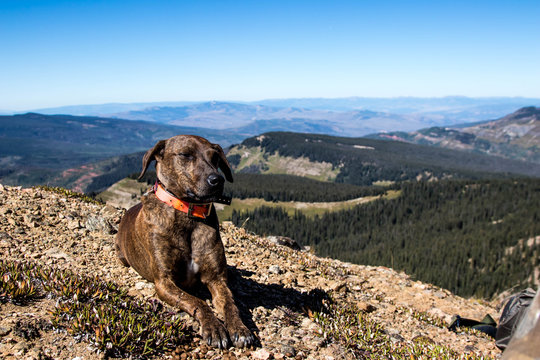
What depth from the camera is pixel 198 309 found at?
565 cm

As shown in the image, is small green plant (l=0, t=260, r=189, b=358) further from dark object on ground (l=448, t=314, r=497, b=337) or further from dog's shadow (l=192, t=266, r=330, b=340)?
dark object on ground (l=448, t=314, r=497, b=337)

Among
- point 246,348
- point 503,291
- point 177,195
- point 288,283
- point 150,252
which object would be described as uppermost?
point 177,195

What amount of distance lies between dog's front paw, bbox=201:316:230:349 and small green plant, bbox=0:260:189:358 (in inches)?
11.7

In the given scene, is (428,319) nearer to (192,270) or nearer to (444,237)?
(192,270)

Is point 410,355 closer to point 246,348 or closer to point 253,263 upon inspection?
point 246,348

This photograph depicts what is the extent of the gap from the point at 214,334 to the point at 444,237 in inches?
6801

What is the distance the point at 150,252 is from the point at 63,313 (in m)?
1.57

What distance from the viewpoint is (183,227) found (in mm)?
6176

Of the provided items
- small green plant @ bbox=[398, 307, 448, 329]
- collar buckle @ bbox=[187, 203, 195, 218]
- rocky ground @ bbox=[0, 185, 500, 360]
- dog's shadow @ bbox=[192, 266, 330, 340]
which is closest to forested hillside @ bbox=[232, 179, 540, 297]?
rocky ground @ bbox=[0, 185, 500, 360]

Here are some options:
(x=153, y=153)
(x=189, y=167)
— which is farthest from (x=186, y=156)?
(x=153, y=153)

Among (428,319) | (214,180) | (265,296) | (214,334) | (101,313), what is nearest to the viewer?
(101,313)

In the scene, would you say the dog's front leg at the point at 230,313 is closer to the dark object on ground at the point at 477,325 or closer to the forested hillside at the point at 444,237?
the dark object on ground at the point at 477,325

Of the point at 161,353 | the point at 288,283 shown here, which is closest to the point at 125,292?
the point at 161,353

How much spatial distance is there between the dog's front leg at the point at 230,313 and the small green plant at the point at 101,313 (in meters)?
0.66
